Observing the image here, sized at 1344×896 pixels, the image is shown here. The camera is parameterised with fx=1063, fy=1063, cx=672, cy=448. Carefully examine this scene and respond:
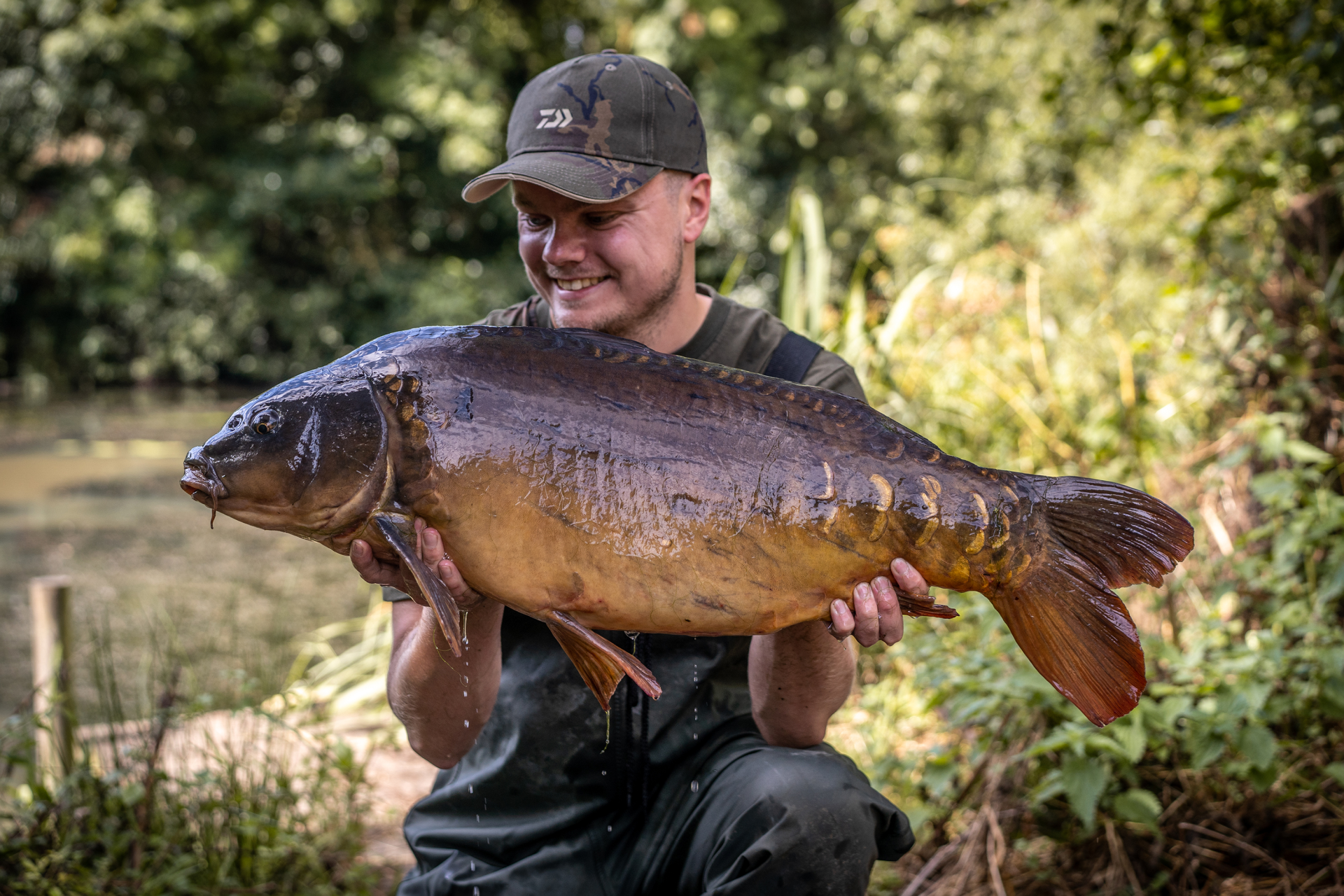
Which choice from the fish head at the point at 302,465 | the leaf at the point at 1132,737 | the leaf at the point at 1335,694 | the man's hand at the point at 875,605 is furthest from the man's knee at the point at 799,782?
the leaf at the point at 1335,694

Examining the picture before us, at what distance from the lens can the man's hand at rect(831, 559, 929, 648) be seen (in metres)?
1.70

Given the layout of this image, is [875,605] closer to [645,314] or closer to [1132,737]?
[645,314]

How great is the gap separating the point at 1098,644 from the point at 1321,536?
1.50 m

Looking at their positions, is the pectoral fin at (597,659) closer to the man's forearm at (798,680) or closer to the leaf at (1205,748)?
the man's forearm at (798,680)

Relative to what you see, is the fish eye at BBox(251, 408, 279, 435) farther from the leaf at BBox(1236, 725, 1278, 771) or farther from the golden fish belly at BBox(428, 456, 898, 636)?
the leaf at BBox(1236, 725, 1278, 771)

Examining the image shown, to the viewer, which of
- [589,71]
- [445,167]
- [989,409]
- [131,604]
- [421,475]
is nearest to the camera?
[421,475]

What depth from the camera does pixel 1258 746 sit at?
7.81 ft

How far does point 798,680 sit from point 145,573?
24.7ft

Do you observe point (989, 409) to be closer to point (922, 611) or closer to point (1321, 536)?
point (1321, 536)

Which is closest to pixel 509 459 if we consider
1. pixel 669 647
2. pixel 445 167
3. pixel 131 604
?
pixel 669 647

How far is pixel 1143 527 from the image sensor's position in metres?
1.68

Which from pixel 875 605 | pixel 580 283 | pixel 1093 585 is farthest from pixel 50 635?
pixel 1093 585

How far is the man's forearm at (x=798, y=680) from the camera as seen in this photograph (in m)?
1.96

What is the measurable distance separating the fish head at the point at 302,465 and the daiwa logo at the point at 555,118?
777 millimetres
